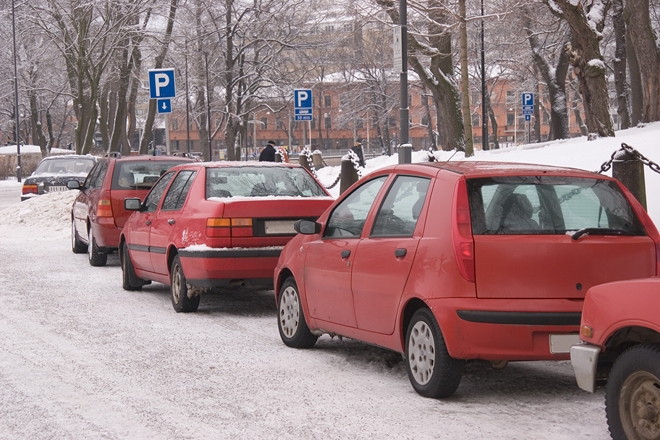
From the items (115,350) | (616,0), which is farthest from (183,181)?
(616,0)

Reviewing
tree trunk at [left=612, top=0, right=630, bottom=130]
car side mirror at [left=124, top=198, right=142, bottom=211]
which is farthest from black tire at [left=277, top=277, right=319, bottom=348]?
tree trunk at [left=612, top=0, right=630, bottom=130]

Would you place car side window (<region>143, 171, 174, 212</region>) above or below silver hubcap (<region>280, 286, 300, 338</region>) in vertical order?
above

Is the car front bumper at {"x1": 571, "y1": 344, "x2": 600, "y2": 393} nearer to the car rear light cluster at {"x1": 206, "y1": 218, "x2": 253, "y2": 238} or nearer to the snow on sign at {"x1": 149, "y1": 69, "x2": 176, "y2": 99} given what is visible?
the car rear light cluster at {"x1": 206, "y1": 218, "x2": 253, "y2": 238}

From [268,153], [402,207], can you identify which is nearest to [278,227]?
[402,207]

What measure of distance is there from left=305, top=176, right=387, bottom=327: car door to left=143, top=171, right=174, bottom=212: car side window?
4.29 metres

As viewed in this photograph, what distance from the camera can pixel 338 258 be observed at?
313 inches

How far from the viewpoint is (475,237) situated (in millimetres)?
6570

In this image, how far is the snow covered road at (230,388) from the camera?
603cm

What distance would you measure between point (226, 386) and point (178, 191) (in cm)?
478

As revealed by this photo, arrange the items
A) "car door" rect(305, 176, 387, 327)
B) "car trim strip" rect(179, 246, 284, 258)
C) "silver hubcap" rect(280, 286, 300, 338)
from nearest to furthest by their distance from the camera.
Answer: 1. "car door" rect(305, 176, 387, 327)
2. "silver hubcap" rect(280, 286, 300, 338)
3. "car trim strip" rect(179, 246, 284, 258)

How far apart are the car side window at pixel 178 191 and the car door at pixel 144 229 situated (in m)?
0.21

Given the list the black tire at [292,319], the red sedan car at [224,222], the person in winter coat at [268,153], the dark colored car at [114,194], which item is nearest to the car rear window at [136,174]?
the dark colored car at [114,194]

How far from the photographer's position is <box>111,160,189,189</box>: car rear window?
1585 centimetres

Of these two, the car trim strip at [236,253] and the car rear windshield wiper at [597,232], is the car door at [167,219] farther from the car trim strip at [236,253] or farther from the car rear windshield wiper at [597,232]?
the car rear windshield wiper at [597,232]
